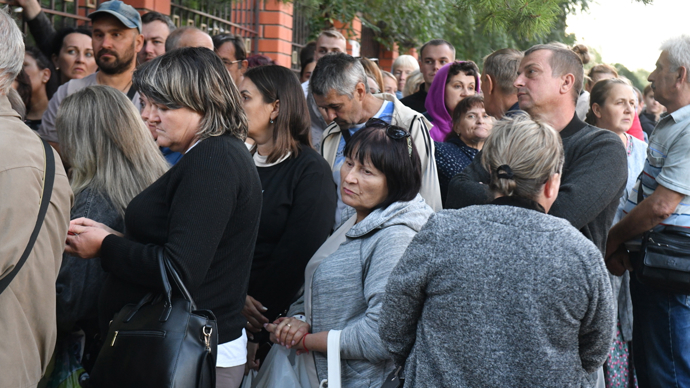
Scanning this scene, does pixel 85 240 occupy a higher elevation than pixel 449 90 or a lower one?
lower

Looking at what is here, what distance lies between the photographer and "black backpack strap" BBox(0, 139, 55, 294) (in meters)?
1.87

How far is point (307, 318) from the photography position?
2.71 meters

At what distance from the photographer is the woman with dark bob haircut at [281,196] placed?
3023mm

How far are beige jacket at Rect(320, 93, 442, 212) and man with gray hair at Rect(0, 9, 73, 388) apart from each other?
77.7 inches

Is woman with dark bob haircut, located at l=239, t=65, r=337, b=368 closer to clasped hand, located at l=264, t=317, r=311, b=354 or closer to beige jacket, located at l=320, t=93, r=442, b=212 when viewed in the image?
clasped hand, located at l=264, t=317, r=311, b=354

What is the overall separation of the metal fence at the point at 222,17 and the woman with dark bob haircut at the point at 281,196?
333 centimetres

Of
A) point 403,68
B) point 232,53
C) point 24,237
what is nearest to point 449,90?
point 232,53

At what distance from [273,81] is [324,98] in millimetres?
728

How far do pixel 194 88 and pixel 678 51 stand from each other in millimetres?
2300

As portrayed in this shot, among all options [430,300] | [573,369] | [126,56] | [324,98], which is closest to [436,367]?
[430,300]

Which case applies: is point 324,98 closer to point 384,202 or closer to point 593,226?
point 384,202

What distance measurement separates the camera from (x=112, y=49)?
425 centimetres

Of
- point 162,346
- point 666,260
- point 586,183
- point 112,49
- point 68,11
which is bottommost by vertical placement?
point 162,346

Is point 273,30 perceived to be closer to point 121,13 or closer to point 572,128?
point 121,13
